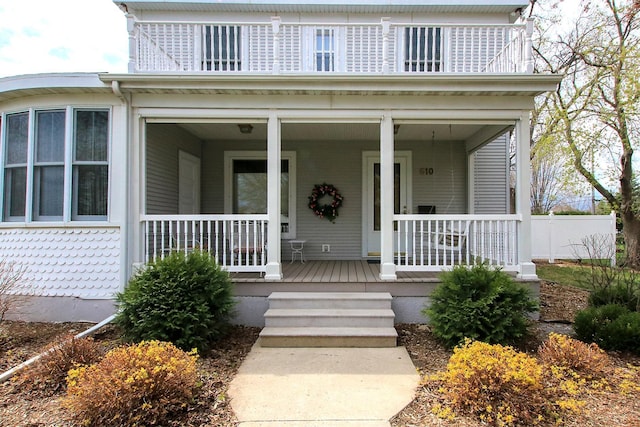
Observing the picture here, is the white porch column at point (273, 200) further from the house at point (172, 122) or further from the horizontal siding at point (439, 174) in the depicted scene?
the horizontal siding at point (439, 174)

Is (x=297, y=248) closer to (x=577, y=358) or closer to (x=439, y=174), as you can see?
(x=439, y=174)

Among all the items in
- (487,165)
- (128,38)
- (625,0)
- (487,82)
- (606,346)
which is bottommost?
(606,346)

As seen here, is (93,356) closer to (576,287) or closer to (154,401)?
(154,401)

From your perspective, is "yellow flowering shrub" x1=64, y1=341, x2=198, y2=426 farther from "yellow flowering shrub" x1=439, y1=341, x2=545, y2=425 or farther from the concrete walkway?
"yellow flowering shrub" x1=439, y1=341, x2=545, y2=425

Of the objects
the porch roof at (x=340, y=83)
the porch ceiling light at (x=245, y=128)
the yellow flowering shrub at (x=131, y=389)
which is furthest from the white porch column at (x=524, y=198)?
the yellow flowering shrub at (x=131, y=389)

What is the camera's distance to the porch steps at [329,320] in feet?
14.1

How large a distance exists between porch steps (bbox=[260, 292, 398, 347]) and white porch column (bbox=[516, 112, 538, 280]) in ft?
6.84

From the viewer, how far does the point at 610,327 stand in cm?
402

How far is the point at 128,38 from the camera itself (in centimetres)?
534

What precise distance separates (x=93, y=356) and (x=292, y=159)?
206 inches

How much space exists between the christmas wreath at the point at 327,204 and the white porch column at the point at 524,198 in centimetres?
348

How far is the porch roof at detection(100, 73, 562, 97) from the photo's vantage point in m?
5.10

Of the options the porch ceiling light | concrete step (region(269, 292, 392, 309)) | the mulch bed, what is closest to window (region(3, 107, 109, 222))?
the mulch bed

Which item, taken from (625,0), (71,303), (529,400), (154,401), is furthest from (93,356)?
(625,0)
